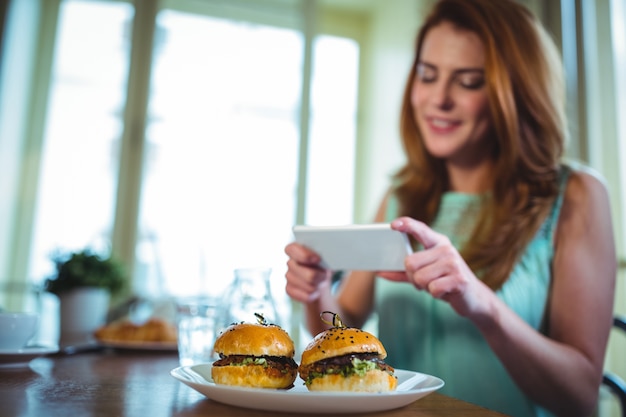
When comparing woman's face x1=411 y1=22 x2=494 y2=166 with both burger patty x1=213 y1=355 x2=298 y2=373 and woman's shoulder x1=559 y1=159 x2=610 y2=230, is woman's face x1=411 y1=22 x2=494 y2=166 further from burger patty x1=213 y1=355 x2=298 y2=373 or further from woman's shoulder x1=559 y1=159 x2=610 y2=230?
burger patty x1=213 y1=355 x2=298 y2=373

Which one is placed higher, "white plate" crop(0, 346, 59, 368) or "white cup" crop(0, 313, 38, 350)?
"white cup" crop(0, 313, 38, 350)

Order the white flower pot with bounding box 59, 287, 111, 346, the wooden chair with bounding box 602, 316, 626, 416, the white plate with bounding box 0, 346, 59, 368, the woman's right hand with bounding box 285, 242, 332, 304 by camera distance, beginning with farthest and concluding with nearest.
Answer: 1. the white flower pot with bounding box 59, 287, 111, 346
2. the wooden chair with bounding box 602, 316, 626, 416
3. the woman's right hand with bounding box 285, 242, 332, 304
4. the white plate with bounding box 0, 346, 59, 368

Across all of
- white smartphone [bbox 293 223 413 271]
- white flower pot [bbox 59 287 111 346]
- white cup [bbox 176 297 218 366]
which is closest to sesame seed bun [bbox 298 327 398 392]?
white smartphone [bbox 293 223 413 271]

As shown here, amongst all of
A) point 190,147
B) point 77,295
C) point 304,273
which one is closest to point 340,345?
point 304,273

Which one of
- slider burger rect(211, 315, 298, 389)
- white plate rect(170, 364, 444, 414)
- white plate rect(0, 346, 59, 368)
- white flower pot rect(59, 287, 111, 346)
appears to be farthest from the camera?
white flower pot rect(59, 287, 111, 346)

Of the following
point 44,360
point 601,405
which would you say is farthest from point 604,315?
point 601,405

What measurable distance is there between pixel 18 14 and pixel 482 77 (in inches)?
125

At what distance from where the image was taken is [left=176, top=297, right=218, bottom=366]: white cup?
40.8 inches

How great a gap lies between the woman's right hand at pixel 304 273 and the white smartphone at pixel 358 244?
3 centimetres

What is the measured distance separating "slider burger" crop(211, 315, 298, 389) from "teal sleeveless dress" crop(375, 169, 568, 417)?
0.72 m

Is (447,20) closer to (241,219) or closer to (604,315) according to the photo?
(604,315)

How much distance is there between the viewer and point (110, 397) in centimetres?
56

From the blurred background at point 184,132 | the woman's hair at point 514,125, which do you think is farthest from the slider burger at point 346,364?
the blurred background at point 184,132

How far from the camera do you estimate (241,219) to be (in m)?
3.53
